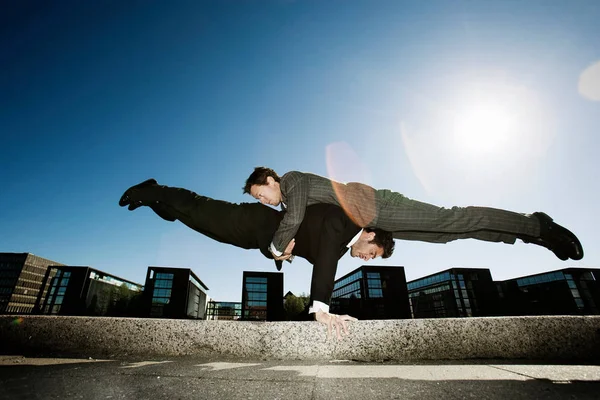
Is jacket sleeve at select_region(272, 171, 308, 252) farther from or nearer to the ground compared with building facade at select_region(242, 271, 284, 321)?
nearer to the ground

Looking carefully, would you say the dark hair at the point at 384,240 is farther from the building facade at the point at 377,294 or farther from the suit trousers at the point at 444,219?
the building facade at the point at 377,294

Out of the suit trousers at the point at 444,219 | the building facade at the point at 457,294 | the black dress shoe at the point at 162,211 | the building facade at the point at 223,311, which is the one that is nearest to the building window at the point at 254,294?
the building facade at the point at 223,311

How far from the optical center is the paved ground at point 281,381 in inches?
50.8

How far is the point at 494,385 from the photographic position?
147 centimetres

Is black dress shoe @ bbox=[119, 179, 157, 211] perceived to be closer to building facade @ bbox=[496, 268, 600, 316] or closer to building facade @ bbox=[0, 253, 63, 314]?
building facade @ bbox=[496, 268, 600, 316]

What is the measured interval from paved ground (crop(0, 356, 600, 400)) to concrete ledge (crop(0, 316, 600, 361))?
0.31 meters

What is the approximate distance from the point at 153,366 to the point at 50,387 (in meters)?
0.68

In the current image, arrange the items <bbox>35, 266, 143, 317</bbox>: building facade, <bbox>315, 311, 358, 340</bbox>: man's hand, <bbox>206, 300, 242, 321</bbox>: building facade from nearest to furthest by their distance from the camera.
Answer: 1. <bbox>315, 311, 358, 340</bbox>: man's hand
2. <bbox>35, 266, 143, 317</bbox>: building facade
3. <bbox>206, 300, 242, 321</bbox>: building facade

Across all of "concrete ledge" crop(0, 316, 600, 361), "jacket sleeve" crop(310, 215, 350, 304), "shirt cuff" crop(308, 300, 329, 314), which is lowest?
"concrete ledge" crop(0, 316, 600, 361)

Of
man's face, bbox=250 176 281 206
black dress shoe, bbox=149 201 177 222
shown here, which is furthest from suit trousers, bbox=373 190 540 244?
black dress shoe, bbox=149 201 177 222

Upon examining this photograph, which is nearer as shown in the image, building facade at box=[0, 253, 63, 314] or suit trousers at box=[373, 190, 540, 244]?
suit trousers at box=[373, 190, 540, 244]

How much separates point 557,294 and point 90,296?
3185 inches

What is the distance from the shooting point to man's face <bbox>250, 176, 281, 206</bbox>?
3342 mm

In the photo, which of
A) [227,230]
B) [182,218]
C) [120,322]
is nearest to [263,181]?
[227,230]
